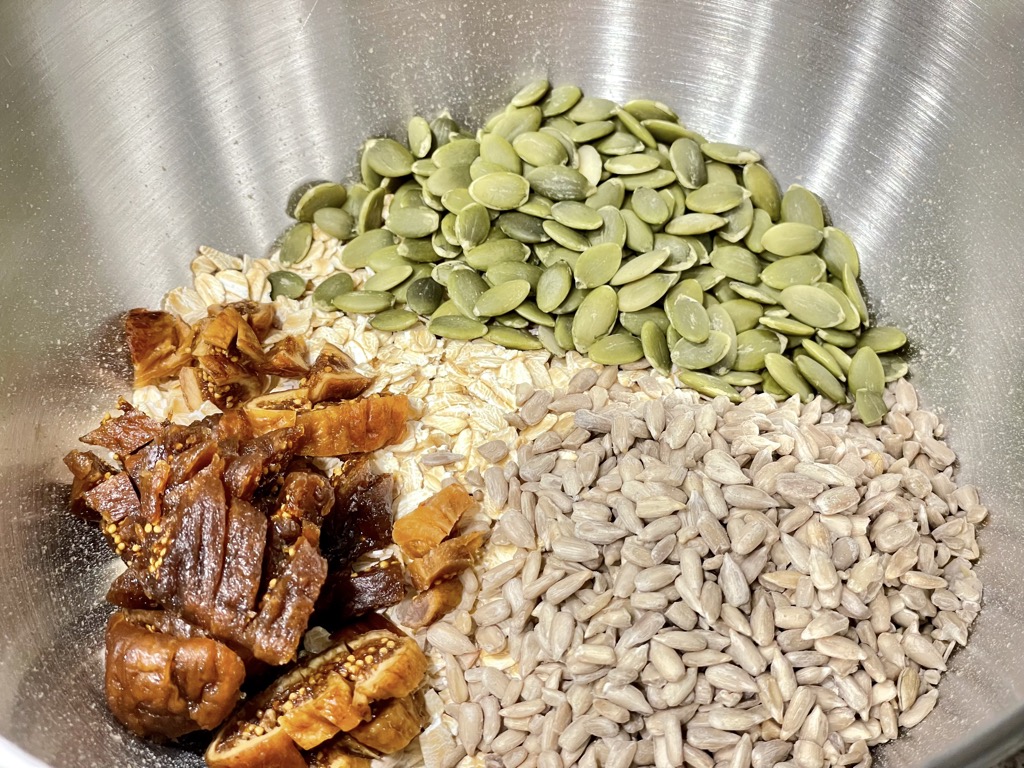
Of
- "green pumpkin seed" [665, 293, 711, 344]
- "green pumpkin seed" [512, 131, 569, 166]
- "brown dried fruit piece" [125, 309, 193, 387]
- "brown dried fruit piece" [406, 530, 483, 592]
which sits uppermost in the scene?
"green pumpkin seed" [512, 131, 569, 166]

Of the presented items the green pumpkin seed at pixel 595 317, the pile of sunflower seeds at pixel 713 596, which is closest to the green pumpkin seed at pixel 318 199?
the green pumpkin seed at pixel 595 317

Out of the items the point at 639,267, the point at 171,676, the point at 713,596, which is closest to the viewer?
the point at 171,676

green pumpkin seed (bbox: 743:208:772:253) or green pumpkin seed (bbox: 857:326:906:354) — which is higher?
green pumpkin seed (bbox: 743:208:772:253)

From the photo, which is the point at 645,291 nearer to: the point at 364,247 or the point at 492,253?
the point at 492,253

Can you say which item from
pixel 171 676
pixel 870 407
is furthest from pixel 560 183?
pixel 171 676

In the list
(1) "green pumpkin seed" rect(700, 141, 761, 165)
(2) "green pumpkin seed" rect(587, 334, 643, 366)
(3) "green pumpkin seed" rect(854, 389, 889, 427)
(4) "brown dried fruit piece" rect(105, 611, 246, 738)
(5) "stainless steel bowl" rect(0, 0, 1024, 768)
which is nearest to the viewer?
(4) "brown dried fruit piece" rect(105, 611, 246, 738)

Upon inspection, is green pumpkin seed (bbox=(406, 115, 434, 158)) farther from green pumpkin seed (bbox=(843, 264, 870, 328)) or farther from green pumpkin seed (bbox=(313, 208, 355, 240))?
green pumpkin seed (bbox=(843, 264, 870, 328))

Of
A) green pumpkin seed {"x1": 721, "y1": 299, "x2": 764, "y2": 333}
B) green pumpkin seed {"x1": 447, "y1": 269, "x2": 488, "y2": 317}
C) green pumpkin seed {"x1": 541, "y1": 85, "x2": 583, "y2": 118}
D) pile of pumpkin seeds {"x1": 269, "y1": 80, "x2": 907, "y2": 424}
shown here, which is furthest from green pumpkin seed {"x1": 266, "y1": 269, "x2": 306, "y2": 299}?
green pumpkin seed {"x1": 721, "y1": 299, "x2": 764, "y2": 333}
